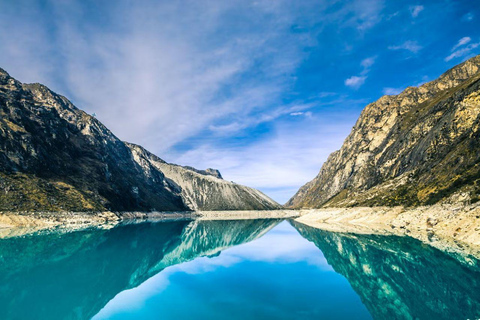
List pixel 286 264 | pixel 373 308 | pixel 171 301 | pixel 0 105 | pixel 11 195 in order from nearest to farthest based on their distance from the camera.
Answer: pixel 373 308, pixel 171 301, pixel 286 264, pixel 11 195, pixel 0 105

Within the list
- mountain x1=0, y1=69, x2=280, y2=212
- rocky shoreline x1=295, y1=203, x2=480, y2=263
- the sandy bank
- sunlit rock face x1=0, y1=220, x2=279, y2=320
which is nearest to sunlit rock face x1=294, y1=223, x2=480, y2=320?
rocky shoreline x1=295, y1=203, x2=480, y2=263

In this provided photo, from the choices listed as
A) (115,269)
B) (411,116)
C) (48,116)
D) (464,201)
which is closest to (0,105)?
(48,116)

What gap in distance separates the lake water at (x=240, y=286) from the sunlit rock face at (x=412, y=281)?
0.09 meters

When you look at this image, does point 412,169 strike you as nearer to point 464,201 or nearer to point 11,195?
point 464,201

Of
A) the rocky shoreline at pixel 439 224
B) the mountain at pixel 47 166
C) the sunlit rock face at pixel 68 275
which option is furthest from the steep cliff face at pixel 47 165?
the rocky shoreline at pixel 439 224

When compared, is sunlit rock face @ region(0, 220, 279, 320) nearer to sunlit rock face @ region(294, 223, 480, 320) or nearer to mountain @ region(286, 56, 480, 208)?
sunlit rock face @ region(294, 223, 480, 320)

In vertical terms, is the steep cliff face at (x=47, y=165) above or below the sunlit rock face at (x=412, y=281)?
above

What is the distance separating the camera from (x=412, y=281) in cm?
2659

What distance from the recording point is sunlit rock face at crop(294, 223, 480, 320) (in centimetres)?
1858

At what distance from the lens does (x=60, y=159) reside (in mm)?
147750

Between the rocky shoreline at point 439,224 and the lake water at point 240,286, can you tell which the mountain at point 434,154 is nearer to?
the rocky shoreline at point 439,224

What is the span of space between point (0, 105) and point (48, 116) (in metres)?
30.7

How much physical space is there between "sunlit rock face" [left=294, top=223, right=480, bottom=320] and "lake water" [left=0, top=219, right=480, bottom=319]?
0.09 m

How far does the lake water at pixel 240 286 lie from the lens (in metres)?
18.6
